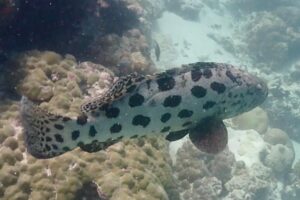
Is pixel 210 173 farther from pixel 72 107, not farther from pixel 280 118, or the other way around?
pixel 280 118

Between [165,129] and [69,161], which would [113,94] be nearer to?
[165,129]

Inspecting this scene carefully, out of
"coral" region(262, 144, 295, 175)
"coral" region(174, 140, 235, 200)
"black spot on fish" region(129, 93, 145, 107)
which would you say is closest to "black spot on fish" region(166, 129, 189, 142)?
"black spot on fish" region(129, 93, 145, 107)

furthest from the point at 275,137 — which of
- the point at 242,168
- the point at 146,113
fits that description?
the point at 146,113

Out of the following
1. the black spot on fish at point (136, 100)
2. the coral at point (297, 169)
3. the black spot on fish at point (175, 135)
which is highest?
the black spot on fish at point (136, 100)

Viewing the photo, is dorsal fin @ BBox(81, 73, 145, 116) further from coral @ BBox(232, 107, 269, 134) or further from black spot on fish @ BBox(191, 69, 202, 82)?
coral @ BBox(232, 107, 269, 134)

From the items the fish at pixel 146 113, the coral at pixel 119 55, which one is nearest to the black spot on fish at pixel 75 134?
the fish at pixel 146 113

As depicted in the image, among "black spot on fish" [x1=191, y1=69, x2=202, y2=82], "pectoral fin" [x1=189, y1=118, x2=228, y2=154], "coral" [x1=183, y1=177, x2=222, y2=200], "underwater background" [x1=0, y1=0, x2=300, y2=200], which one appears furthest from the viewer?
"coral" [x1=183, y1=177, x2=222, y2=200]

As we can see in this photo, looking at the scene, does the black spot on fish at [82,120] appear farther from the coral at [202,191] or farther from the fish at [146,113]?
the coral at [202,191]
